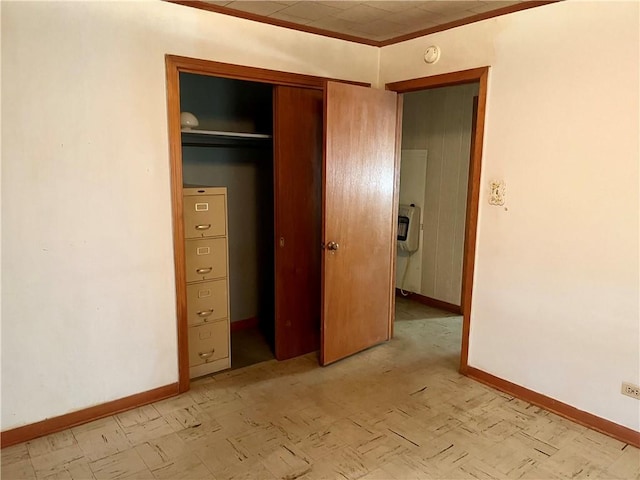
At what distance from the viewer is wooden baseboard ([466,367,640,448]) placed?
2434 millimetres

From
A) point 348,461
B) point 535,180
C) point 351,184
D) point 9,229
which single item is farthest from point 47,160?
point 535,180

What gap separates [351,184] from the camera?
10.6ft

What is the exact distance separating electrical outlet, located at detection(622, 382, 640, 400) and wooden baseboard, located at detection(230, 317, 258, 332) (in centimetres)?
279

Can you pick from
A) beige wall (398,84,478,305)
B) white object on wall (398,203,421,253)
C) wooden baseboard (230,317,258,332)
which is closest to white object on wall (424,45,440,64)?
beige wall (398,84,478,305)

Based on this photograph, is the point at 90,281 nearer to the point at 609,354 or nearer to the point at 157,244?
the point at 157,244

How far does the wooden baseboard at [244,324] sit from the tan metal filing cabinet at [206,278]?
0.81 m

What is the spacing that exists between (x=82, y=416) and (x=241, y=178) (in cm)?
215

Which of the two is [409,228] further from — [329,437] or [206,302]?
[329,437]

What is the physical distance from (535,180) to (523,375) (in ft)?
3.95

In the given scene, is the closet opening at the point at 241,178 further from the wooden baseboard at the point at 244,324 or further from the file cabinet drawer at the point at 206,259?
the file cabinet drawer at the point at 206,259

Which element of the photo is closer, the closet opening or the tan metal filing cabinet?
the tan metal filing cabinet

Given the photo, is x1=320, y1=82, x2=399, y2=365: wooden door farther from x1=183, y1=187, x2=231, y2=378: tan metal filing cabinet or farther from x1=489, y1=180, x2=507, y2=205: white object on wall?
x1=489, y1=180, x2=507, y2=205: white object on wall

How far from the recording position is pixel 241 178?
3.95 meters

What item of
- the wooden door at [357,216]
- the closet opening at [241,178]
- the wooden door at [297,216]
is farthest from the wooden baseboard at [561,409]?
the closet opening at [241,178]
